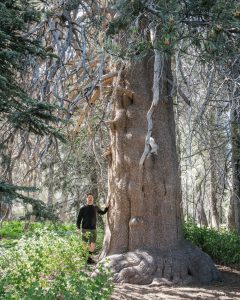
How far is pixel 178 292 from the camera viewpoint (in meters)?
7.04

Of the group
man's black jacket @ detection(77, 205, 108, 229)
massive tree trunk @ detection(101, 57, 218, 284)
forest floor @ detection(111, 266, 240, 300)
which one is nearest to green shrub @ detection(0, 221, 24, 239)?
man's black jacket @ detection(77, 205, 108, 229)

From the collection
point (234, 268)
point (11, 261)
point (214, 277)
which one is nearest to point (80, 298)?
point (11, 261)

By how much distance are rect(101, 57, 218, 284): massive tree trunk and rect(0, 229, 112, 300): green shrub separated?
1099 mm

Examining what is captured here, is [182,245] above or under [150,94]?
under

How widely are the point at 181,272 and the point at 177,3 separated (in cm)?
471

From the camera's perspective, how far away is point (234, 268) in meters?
9.76

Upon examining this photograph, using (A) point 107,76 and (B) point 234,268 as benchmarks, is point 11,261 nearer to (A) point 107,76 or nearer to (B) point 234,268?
(A) point 107,76

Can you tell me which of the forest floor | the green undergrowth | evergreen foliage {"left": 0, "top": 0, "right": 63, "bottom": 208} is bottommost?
the forest floor

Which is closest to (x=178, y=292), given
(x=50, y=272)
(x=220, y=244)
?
(x=50, y=272)

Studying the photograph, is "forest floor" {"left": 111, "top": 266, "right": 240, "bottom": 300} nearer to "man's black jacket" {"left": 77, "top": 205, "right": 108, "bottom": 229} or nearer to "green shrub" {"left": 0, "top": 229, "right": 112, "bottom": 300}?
"green shrub" {"left": 0, "top": 229, "right": 112, "bottom": 300}

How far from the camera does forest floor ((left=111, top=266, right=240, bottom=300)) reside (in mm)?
6727

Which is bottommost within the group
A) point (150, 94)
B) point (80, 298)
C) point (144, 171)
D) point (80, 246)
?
point (80, 298)

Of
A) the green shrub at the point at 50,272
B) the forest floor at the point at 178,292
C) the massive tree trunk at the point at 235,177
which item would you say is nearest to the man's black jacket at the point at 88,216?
the green shrub at the point at 50,272

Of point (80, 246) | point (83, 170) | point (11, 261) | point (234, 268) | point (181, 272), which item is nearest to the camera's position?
point (11, 261)
